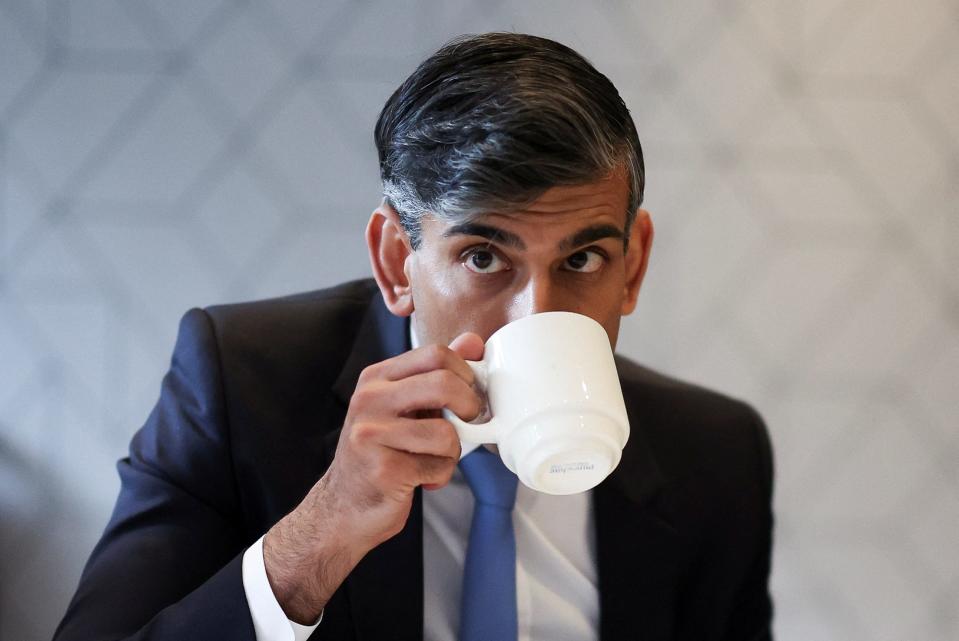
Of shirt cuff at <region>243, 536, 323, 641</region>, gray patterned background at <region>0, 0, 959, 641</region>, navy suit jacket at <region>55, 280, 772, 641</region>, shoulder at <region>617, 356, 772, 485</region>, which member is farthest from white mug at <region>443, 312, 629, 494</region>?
gray patterned background at <region>0, 0, 959, 641</region>

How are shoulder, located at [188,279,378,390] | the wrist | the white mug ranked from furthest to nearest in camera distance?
shoulder, located at [188,279,378,390] < the wrist < the white mug

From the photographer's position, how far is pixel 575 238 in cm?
87

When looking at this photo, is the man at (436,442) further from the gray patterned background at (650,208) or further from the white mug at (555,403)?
the gray patterned background at (650,208)

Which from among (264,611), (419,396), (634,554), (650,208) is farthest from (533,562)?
(650,208)

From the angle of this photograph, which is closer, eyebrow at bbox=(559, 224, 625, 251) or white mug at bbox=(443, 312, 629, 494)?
white mug at bbox=(443, 312, 629, 494)

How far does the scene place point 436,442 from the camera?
74cm

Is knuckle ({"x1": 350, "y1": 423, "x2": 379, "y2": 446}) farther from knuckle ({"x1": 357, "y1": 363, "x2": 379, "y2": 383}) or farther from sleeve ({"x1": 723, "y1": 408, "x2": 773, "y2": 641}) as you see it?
sleeve ({"x1": 723, "y1": 408, "x2": 773, "y2": 641})

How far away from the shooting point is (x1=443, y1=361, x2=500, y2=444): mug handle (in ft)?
2.31

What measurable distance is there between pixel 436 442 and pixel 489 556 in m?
0.32

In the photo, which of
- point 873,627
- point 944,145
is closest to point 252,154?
point 944,145

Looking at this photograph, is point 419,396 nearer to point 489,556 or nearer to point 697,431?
point 489,556

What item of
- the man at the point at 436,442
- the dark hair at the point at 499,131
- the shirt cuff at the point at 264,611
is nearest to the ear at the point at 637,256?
the man at the point at 436,442

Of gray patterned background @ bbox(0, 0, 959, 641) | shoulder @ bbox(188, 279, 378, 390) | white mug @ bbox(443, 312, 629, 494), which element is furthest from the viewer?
gray patterned background @ bbox(0, 0, 959, 641)

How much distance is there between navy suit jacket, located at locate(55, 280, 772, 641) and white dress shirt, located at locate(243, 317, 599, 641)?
0.03 meters
